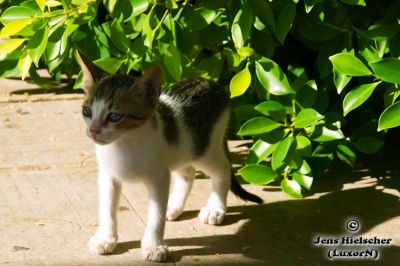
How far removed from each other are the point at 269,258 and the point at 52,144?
2503 millimetres

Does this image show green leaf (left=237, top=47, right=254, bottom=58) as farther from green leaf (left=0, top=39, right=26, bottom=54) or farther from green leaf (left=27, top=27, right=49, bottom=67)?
green leaf (left=0, top=39, right=26, bottom=54)

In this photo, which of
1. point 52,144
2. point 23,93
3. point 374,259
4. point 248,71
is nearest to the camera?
point 374,259

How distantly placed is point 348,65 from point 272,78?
0.57 m

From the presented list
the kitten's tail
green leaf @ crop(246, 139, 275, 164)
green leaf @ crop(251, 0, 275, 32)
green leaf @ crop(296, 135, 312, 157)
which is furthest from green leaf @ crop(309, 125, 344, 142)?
green leaf @ crop(251, 0, 275, 32)

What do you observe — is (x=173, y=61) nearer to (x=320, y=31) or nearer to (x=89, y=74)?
(x=89, y=74)

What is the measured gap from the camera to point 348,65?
4.06m

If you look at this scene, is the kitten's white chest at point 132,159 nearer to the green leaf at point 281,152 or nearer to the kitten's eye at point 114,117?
the kitten's eye at point 114,117

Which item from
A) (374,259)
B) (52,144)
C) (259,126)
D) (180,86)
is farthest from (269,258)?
(52,144)

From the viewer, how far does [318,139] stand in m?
4.79

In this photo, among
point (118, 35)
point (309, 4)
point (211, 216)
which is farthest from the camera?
point (118, 35)

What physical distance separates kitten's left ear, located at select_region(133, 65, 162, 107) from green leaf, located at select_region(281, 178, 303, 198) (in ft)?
4.58

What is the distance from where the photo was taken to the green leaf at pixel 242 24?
431 centimetres

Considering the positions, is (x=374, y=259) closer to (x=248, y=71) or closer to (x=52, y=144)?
(x=248, y=71)

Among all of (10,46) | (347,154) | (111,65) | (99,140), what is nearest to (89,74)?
(99,140)
